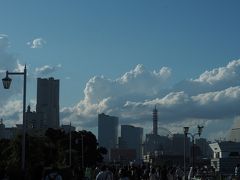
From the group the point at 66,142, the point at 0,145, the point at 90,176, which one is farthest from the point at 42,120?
the point at 90,176

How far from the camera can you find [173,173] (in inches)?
2014

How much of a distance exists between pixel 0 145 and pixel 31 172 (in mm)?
28709

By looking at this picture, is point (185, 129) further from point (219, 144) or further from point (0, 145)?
point (219, 144)

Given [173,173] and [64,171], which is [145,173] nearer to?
[173,173]


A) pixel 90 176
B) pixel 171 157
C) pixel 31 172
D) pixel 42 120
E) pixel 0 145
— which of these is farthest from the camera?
pixel 171 157

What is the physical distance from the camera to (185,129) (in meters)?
52.3

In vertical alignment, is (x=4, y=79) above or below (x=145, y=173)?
above

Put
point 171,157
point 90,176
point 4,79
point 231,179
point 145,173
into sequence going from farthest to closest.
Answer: point 171,157 → point 145,173 → point 90,176 → point 231,179 → point 4,79

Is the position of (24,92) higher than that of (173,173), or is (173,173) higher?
(24,92)

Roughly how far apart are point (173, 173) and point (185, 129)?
13.0 ft

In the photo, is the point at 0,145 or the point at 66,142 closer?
the point at 0,145

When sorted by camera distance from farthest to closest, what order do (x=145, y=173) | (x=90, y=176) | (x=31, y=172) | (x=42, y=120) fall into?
(x=42, y=120) → (x=145, y=173) → (x=90, y=176) → (x=31, y=172)

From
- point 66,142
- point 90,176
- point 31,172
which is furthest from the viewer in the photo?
point 66,142

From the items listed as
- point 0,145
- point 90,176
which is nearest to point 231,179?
point 90,176
